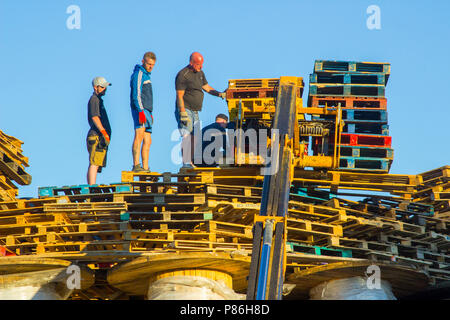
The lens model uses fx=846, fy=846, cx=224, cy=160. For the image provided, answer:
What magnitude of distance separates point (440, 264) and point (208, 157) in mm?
4757

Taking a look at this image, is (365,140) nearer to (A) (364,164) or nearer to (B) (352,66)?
(A) (364,164)

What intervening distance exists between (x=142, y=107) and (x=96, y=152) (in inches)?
49.8

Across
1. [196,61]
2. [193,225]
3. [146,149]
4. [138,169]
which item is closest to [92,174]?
[138,169]

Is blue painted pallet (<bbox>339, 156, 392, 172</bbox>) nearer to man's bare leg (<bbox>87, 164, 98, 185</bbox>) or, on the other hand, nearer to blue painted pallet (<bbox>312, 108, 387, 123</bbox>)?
blue painted pallet (<bbox>312, 108, 387, 123</bbox>)

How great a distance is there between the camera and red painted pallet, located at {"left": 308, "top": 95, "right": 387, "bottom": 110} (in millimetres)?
16578

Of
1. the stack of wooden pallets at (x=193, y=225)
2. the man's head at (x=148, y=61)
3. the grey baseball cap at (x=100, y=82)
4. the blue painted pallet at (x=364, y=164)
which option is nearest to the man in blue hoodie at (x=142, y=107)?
the man's head at (x=148, y=61)

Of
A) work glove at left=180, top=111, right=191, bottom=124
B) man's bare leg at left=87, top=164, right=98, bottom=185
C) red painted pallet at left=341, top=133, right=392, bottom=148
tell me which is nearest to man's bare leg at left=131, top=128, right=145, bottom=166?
man's bare leg at left=87, top=164, right=98, bottom=185

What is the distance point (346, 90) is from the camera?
1683cm

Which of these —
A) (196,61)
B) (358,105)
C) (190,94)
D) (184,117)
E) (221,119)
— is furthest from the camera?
(221,119)

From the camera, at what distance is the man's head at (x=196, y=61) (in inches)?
690

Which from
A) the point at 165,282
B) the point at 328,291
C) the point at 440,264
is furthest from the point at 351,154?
the point at 165,282

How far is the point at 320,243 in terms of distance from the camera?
14.7 meters

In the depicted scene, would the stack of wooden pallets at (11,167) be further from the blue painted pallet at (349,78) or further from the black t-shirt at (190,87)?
the blue painted pallet at (349,78)

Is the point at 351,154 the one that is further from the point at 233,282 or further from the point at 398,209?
the point at 233,282
